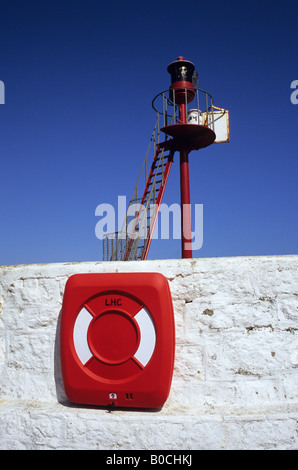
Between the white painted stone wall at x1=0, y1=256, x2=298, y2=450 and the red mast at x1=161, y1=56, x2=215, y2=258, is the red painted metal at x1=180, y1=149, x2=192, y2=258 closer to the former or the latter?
the red mast at x1=161, y1=56, x2=215, y2=258

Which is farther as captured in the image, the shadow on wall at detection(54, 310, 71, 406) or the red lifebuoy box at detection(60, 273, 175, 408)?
the shadow on wall at detection(54, 310, 71, 406)

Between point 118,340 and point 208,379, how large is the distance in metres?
0.36

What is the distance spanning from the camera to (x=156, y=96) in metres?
7.20

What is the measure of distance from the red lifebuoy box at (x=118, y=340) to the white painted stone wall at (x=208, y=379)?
3.3 inches

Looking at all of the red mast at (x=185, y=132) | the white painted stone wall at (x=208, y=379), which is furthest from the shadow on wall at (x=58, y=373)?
the red mast at (x=185, y=132)

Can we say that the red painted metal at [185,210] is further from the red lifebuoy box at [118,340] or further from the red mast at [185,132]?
the red lifebuoy box at [118,340]

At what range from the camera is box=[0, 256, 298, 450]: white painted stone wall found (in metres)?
1.20

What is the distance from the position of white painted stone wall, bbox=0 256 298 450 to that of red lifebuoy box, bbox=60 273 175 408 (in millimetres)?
83

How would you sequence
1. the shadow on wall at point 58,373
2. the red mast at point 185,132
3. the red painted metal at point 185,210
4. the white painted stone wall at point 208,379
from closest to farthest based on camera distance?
the white painted stone wall at point 208,379
the shadow on wall at point 58,373
the red painted metal at point 185,210
the red mast at point 185,132

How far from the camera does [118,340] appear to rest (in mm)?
1240

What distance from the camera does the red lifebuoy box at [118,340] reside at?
121 cm

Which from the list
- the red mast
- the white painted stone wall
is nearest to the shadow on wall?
the white painted stone wall
